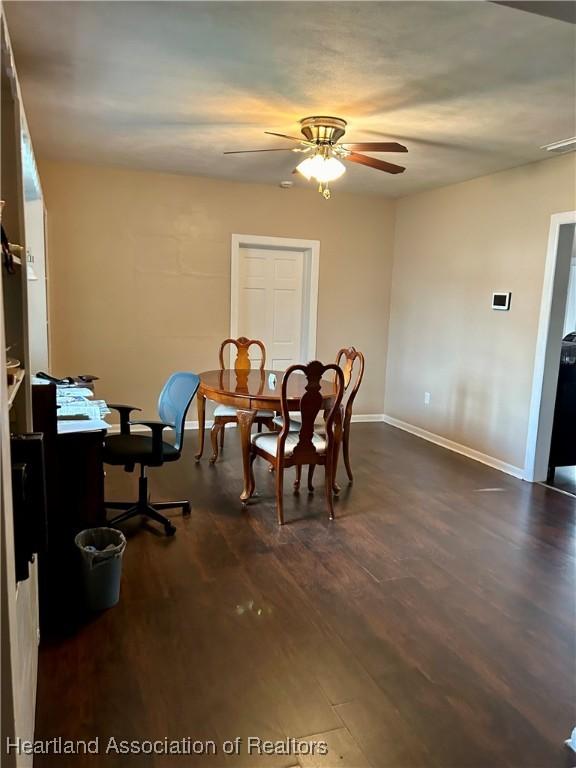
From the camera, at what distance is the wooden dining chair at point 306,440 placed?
10.9 feet

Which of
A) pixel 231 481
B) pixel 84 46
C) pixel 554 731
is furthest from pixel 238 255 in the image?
pixel 554 731

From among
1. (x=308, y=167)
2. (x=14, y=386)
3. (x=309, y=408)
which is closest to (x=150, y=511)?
(x=309, y=408)

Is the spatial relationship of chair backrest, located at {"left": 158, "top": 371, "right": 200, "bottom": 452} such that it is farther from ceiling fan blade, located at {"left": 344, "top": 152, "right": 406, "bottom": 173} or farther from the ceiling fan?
ceiling fan blade, located at {"left": 344, "top": 152, "right": 406, "bottom": 173}

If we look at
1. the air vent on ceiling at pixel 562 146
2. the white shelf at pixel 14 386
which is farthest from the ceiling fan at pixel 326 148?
the white shelf at pixel 14 386

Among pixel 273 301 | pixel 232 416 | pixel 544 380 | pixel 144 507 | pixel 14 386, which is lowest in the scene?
pixel 144 507

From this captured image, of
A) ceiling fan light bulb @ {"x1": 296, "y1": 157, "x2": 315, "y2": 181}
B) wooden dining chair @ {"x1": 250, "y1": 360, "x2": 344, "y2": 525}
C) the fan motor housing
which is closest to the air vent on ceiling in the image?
the fan motor housing

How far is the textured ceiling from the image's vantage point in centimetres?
217

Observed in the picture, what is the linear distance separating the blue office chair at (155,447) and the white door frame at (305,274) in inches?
88.8

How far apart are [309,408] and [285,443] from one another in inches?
11.7

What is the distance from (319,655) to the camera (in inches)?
84.3

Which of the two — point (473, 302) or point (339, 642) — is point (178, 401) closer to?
point (339, 642)

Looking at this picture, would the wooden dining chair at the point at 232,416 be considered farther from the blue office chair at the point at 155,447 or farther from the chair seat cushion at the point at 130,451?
the chair seat cushion at the point at 130,451

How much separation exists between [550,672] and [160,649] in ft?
5.06

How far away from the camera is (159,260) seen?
5.25m
